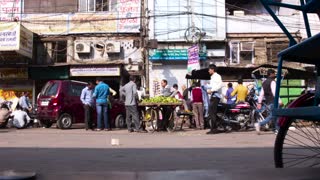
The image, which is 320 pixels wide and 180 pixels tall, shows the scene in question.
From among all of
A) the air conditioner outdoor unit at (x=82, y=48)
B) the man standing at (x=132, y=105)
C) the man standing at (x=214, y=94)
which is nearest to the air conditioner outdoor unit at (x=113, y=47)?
the air conditioner outdoor unit at (x=82, y=48)

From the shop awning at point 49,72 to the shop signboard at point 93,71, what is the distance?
445mm

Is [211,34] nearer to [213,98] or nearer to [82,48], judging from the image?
[82,48]

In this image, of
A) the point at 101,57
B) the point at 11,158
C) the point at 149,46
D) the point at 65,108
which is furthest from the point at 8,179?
the point at 101,57

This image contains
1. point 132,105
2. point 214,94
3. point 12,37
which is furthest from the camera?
point 12,37

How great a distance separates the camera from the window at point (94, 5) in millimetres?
26734

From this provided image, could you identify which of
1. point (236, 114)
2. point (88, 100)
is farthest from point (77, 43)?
point (236, 114)

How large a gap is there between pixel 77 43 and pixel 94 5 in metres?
2.48

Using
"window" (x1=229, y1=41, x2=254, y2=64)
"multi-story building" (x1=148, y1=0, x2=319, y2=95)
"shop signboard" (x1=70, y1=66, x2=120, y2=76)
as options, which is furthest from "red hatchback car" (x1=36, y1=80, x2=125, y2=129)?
"window" (x1=229, y1=41, x2=254, y2=64)

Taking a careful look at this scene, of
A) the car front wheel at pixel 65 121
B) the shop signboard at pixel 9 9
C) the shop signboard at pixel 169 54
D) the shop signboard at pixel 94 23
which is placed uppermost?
the shop signboard at pixel 9 9

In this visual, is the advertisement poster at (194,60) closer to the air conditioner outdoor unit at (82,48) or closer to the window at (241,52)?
A: the window at (241,52)

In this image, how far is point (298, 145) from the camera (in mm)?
5418

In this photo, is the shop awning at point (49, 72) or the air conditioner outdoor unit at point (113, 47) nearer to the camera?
the air conditioner outdoor unit at point (113, 47)

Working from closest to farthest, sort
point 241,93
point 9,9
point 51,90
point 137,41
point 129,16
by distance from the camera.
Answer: point 241,93, point 51,90, point 137,41, point 129,16, point 9,9

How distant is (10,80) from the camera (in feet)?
86.4
